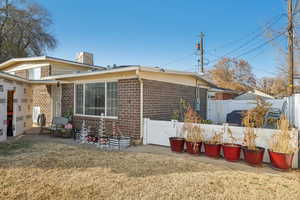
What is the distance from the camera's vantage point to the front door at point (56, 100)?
947 centimetres

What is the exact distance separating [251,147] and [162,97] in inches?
148

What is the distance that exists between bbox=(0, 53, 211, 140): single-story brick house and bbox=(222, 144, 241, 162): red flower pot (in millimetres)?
2951

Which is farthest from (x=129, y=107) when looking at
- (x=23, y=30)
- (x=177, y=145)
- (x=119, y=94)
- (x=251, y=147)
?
(x=23, y=30)

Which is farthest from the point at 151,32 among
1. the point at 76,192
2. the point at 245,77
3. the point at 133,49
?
the point at 245,77

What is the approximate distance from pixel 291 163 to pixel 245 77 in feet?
89.9

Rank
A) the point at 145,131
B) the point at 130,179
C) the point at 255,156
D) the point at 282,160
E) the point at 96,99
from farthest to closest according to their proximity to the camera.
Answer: the point at 96,99 < the point at 145,131 < the point at 255,156 < the point at 282,160 < the point at 130,179

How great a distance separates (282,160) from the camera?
3979mm

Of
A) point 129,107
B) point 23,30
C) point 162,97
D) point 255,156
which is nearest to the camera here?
point 255,156

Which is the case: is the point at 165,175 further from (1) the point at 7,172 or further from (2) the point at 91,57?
(2) the point at 91,57

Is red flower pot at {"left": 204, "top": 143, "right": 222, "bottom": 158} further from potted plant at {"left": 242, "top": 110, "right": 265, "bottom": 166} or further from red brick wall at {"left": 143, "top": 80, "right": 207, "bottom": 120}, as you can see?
red brick wall at {"left": 143, "top": 80, "right": 207, "bottom": 120}

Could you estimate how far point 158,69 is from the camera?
650 centimetres

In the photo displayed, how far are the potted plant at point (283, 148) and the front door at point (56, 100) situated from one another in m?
9.28

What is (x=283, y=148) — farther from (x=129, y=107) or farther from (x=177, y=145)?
(x=129, y=107)

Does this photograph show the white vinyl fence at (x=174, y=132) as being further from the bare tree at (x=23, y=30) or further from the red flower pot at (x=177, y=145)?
the bare tree at (x=23, y=30)
